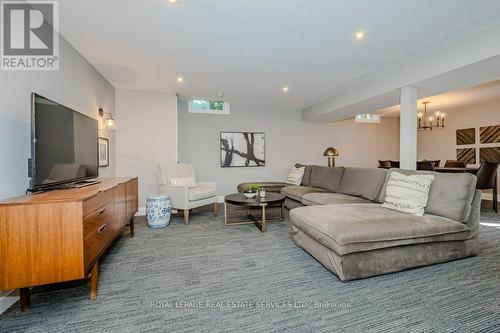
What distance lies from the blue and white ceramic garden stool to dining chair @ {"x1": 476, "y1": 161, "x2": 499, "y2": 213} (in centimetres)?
584

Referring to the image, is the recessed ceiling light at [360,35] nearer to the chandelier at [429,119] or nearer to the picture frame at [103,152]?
the picture frame at [103,152]

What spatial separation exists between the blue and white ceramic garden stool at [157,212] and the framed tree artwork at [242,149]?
2.38 m

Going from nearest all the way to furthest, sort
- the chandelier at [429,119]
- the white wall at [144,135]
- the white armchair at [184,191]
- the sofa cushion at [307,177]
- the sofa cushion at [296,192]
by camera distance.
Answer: the white armchair at [184,191], the sofa cushion at [296,192], the white wall at [144,135], the sofa cushion at [307,177], the chandelier at [429,119]

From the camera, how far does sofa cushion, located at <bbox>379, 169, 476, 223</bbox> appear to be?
2361 mm

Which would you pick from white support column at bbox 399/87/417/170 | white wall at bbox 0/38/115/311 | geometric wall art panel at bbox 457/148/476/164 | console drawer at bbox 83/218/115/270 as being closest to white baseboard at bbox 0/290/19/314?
white wall at bbox 0/38/115/311

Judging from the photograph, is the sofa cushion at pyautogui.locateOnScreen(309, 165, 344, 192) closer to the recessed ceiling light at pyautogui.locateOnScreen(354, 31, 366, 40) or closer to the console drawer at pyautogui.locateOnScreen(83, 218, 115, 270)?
the recessed ceiling light at pyautogui.locateOnScreen(354, 31, 366, 40)

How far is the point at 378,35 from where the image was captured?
8.45 ft

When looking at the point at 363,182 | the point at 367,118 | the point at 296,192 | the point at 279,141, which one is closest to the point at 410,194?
the point at 363,182

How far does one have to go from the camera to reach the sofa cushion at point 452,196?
2361 millimetres

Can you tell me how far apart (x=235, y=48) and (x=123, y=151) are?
2.94 m

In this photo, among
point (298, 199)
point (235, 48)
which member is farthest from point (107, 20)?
point (298, 199)

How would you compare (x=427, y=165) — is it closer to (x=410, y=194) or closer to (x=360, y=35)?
(x=410, y=194)

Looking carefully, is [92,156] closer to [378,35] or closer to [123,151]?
[123,151]

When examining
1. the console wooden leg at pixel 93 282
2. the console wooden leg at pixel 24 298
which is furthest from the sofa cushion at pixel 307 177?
the console wooden leg at pixel 24 298
